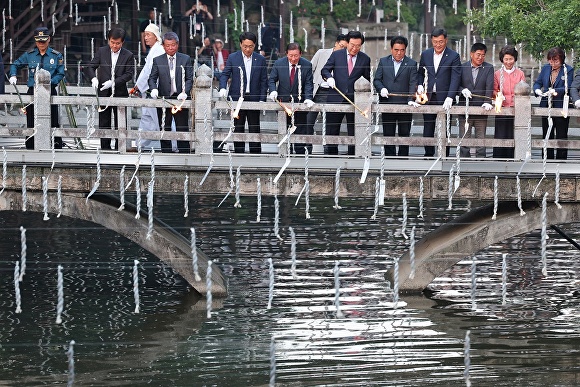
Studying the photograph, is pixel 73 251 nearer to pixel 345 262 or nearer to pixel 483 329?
pixel 345 262

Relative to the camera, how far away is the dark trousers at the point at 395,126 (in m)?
16.0

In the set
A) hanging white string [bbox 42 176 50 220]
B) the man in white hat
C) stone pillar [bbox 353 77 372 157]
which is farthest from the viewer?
the man in white hat

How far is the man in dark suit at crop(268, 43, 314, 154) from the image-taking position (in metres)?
16.1

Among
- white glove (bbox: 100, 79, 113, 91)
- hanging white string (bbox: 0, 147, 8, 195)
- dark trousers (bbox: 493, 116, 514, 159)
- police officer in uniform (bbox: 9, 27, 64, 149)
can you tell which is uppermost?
police officer in uniform (bbox: 9, 27, 64, 149)

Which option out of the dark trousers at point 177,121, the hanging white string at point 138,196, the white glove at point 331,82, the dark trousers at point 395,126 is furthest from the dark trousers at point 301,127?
the hanging white string at point 138,196

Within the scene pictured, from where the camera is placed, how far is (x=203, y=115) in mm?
15062

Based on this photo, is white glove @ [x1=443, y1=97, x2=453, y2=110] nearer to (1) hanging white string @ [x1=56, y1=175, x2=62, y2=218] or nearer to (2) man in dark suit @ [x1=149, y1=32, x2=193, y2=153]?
(2) man in dark suit @ [x1=149, y1=32, x2=193, y2=153]

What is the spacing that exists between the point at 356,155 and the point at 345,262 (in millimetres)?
4397

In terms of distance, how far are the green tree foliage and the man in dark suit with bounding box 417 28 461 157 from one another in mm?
3767

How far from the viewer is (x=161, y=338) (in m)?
15.4

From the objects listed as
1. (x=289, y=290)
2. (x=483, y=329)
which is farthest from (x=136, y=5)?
(x=483, y=329)

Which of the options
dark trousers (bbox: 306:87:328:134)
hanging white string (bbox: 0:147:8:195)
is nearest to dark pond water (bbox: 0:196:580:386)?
hanging white string (bbox: 0:147:8:195)

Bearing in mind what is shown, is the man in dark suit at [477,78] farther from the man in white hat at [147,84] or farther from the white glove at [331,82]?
the man in white hat at [147,84]

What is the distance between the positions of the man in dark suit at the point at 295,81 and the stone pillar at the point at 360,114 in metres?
0.96
